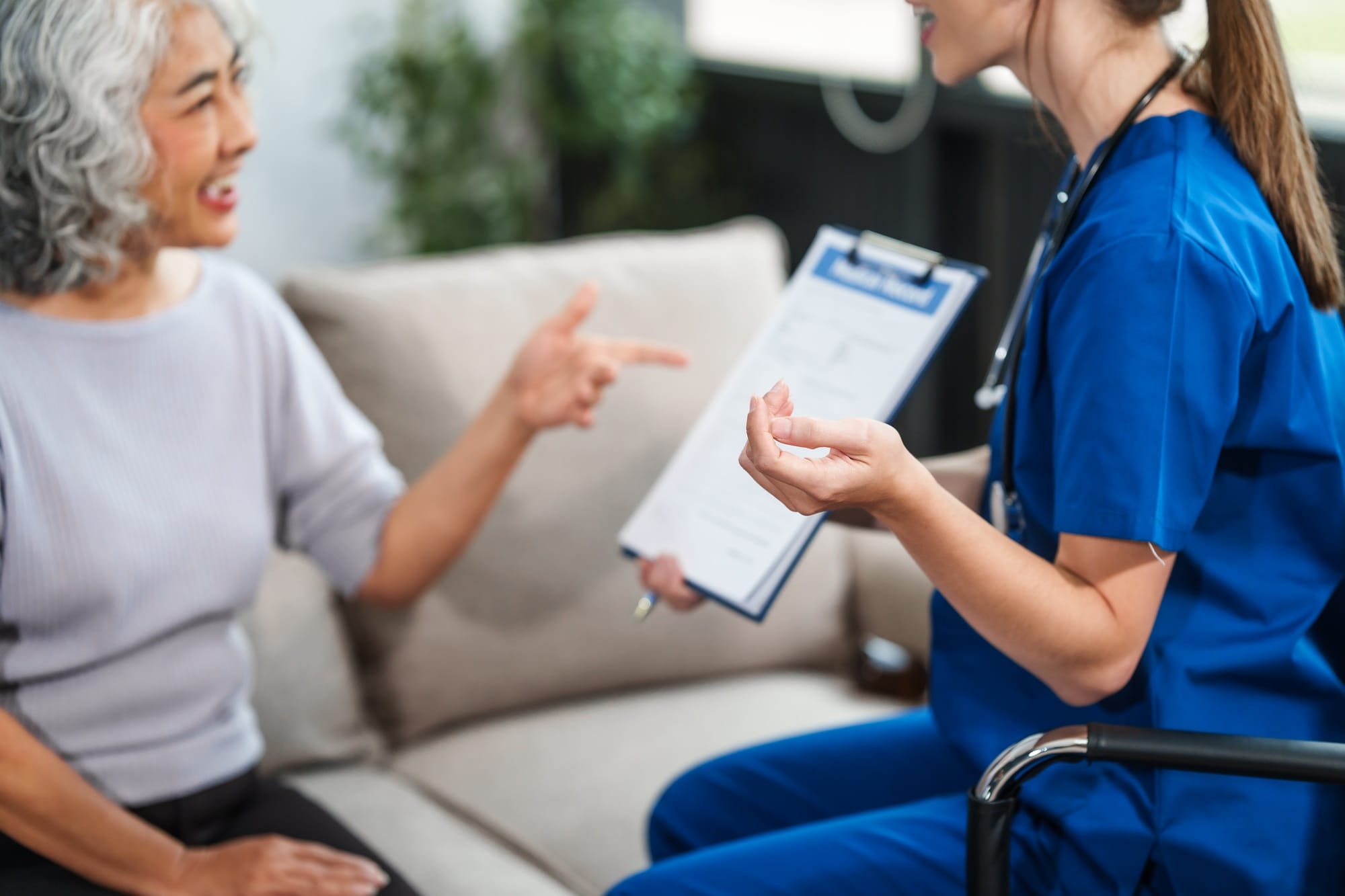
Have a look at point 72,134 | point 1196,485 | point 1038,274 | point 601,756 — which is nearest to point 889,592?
point 601,756

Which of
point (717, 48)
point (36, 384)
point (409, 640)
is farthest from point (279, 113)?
point (36, 384)

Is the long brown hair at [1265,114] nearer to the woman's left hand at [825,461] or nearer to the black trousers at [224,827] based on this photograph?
the woman's left hand at [825,461]

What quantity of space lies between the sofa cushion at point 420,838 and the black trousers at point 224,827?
0.18 feet

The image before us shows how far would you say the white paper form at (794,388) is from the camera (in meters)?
1.20

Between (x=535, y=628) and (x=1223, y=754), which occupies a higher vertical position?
(x=1223, y=754)

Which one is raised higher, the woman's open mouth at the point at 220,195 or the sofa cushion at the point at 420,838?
the woman's open mouth at the point at 220,195

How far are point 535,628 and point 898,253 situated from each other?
2.48 ft

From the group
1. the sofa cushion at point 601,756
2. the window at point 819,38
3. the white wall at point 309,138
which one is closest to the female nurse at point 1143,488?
the sofa cushion at point 601,756

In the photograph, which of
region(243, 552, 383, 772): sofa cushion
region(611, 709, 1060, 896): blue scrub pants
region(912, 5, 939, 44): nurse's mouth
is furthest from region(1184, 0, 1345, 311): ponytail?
region(243, 552, 383, 772): sofa cushion

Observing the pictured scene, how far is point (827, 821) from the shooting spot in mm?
1245

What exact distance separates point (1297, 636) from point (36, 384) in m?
1.08

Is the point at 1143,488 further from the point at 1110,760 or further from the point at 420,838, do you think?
the point at 420,838

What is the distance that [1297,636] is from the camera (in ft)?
3.25

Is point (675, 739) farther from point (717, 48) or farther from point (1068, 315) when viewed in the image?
point (717, 48)
